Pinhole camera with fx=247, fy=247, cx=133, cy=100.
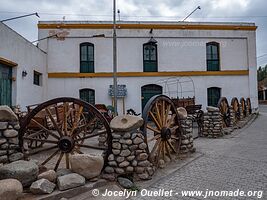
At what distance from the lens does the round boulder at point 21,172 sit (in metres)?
4.02

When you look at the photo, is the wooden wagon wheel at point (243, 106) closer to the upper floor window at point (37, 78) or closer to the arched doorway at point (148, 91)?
the arched doorway at point (148, 91)

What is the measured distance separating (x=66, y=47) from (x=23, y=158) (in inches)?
461

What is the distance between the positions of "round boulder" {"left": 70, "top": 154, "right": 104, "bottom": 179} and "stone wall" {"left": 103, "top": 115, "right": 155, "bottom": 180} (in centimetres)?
40

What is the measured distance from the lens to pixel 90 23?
621 inches

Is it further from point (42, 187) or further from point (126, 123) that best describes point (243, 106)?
point (42, 187)

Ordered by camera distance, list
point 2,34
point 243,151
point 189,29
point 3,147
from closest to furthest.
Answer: point 3,147, point 243,151, point 2,34, point 189,29

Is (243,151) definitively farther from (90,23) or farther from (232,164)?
(90,23)

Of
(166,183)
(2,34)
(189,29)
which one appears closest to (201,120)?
(166,183)

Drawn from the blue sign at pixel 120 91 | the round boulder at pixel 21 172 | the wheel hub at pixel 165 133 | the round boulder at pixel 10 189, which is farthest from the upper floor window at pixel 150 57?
the round boulder at pixel 10 189

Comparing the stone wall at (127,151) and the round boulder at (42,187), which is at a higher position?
the stone wall at (127,151)

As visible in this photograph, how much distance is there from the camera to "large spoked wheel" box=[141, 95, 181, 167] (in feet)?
19.3

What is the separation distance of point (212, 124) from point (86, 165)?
7.28 meters

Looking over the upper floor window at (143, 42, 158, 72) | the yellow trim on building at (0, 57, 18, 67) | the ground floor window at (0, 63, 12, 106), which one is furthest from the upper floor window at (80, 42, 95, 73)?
the ground floor window at (0, 63, 12, 106)

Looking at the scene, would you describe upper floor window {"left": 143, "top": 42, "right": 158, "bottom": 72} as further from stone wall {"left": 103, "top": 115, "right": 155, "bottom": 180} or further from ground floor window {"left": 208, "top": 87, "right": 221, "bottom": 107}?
stone wall {"left": 103, "top": 115, "right": 155, "bottom": 180}
